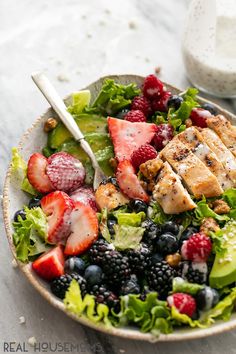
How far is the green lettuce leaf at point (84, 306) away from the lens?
2.36 metres

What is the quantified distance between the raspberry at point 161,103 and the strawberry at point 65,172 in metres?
0.60

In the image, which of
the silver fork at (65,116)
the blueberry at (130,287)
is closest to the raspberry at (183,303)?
the blueberry at (130,287)

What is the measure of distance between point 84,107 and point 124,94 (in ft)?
0.79

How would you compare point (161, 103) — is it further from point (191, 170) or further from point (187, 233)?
point (187, 233)

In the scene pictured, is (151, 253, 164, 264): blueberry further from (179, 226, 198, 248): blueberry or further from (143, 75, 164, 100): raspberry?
(143, 75, 164, 100): raspberry

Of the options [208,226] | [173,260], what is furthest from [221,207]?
[173,260]

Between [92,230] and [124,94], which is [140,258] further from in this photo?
[124,94]

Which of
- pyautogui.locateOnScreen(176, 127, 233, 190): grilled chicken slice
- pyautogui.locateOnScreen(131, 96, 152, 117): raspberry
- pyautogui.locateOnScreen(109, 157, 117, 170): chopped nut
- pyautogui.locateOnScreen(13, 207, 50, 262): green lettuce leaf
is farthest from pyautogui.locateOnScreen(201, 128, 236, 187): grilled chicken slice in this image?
pyautogui.locateOnScreen(13, 207, 50, 262): green lettuce leaf

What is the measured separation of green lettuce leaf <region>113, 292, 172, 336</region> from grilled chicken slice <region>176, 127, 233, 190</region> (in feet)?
2.46

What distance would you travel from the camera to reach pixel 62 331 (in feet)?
8.75

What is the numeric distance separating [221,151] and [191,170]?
0.79 feet

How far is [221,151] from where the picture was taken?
300 centimetres

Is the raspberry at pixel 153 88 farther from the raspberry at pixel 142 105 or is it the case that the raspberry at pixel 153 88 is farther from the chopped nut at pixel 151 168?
the chopped nut at pixel 151 168

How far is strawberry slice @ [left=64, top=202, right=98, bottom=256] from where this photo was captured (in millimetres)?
2629
